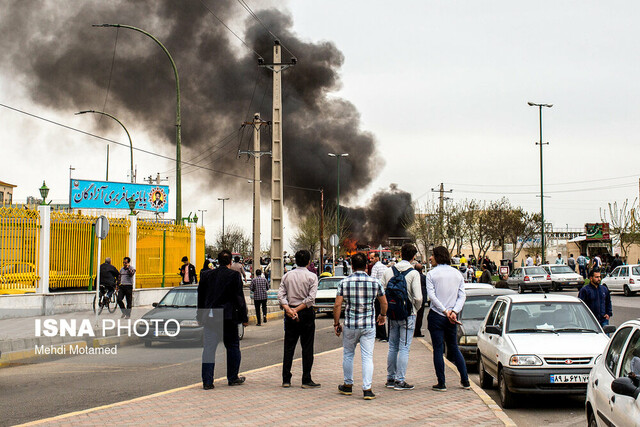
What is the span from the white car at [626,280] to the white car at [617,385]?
28659mm

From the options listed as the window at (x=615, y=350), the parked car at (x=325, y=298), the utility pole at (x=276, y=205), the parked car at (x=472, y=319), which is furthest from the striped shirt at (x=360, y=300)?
the utility pole at (x=276, y=205)

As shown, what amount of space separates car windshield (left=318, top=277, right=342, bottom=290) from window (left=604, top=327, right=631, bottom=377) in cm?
1851

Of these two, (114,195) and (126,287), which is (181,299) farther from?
(114,195)

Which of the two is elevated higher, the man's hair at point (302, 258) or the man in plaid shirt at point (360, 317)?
the man's hair at point (302, 258)

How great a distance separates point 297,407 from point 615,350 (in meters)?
3.40

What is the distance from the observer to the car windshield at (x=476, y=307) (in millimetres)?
12812

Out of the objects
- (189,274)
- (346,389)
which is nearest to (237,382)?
(346,389)

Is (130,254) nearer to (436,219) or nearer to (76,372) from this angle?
(76,372)

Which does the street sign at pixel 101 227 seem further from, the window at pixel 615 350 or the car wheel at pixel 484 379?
the window at pixel 615 350

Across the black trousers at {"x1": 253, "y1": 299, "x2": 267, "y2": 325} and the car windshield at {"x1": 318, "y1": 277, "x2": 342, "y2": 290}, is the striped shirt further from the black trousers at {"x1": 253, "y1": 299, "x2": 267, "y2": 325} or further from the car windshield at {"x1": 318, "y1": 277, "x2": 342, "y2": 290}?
the car windshield at {"x1": 318, "y1": 277, "x2": 342, "y2": 290}

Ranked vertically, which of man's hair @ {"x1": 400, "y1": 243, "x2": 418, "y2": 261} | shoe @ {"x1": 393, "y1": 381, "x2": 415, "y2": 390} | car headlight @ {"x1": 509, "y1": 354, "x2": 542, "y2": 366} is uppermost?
man's hair @ {"x1": 400, "y1": 243, "x2": 418, "y2": 261}

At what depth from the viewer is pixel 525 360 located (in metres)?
8.35

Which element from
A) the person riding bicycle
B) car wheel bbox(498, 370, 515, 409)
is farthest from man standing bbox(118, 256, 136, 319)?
car wheel bbox(498, 370, 515, 409)

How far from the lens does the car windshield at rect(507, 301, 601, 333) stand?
9.20 metres
